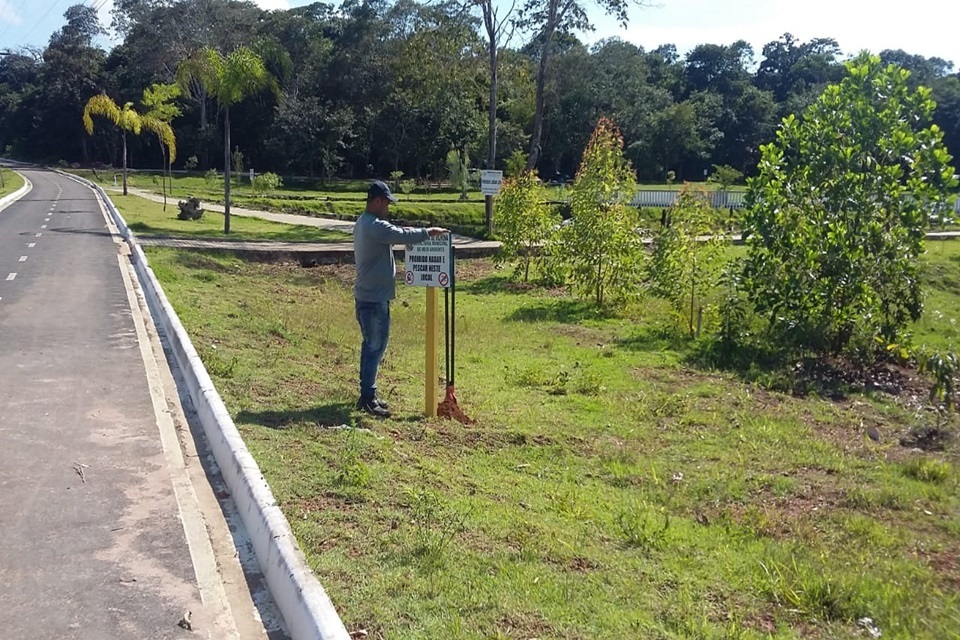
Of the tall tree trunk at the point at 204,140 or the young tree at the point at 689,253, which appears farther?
the tall tree trunk at the point at 204,140

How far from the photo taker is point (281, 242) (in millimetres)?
23156

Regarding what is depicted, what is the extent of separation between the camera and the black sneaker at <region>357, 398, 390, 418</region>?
743 cm

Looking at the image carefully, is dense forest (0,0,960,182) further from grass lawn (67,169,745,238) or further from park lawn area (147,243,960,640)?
park lawn area (147,243,960,640)

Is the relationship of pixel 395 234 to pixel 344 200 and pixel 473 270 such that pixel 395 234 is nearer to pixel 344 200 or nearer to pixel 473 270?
pixel 473 270

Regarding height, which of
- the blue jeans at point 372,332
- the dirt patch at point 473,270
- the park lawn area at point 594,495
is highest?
the blue jeans at point 372,332

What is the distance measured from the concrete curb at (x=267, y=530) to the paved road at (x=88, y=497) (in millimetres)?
280

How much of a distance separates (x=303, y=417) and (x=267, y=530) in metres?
2.71

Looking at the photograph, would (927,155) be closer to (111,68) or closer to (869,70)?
(869,70)

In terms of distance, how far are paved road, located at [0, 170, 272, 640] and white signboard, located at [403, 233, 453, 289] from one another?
2382 millimetres

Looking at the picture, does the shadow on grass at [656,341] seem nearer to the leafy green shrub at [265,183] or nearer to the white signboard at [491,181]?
the white signboard at [491,181]

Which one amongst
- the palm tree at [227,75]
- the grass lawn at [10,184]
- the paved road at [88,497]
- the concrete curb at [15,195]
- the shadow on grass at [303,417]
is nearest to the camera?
the paved road at [88,497]

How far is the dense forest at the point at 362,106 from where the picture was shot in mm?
58594

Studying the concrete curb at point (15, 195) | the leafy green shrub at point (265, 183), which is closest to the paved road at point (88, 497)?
the concrete curb at point (15, 195)

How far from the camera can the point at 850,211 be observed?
38.8ft
